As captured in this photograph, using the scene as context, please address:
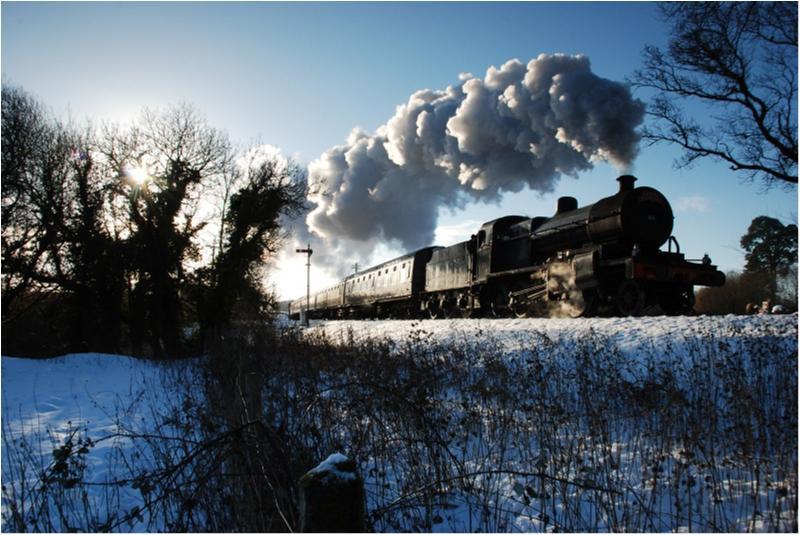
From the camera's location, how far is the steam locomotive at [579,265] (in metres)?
11.4

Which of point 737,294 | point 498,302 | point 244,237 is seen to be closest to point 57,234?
point 244,237

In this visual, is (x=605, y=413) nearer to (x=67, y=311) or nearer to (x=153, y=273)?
(x=153, y=273)

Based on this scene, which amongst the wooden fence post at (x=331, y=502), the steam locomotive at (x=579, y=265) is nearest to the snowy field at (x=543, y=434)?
the wooden fence post at (x=331, y=502)

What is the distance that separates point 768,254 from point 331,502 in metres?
39.6

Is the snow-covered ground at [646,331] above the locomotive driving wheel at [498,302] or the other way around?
the other way around

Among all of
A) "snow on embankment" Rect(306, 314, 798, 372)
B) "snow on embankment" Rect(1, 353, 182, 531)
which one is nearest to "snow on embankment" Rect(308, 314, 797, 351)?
"snow on embankment" Rect(306, 314, 798, 372)

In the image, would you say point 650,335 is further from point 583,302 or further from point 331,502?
point 331,502

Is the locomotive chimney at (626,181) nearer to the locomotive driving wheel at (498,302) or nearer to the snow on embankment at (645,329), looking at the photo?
the snow on embankment at (645,329)

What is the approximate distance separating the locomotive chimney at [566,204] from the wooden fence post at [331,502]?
13.5 metres

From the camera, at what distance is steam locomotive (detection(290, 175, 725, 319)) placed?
A: 37.5 feet

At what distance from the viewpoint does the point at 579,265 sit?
11.7 metres

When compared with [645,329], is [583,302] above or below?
above

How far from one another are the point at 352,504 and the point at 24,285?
16.5 metres

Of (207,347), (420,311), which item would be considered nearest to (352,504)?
(207,347)
